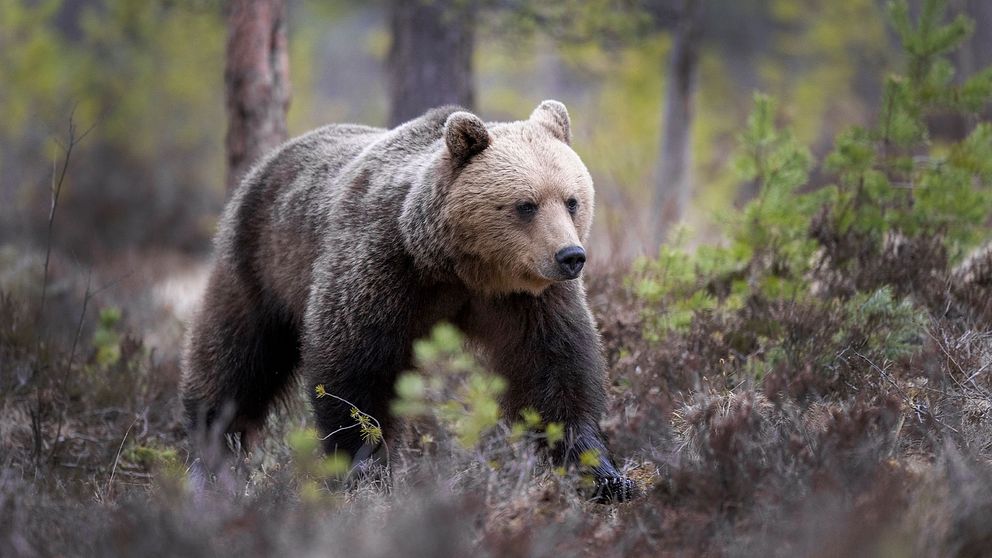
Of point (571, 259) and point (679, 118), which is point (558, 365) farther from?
point (679, 118)

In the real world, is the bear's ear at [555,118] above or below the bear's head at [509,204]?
above

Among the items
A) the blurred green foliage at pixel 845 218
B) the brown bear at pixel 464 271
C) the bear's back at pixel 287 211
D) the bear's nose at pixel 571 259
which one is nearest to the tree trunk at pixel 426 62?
the bear's back at pixel 287 211

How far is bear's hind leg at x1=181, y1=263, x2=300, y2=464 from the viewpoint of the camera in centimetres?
575

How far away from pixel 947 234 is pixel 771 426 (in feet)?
8.67

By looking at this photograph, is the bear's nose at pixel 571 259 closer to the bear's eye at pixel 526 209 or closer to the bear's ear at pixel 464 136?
the bear's eye at pixel 526 209

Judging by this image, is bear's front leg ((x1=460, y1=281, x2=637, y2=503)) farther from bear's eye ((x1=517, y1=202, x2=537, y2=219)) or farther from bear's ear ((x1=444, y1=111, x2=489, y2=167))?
bear's ear ((x1=444, y1=111, x2=489, y2=167))

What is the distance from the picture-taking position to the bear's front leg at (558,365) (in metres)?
4.62

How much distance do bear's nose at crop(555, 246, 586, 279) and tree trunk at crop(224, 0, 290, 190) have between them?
12.9 ft

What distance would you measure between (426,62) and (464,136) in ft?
18.1

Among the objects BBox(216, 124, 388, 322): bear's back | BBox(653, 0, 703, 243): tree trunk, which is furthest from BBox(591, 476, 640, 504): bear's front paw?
BBox(653, 0, 703, 243): tree trunk

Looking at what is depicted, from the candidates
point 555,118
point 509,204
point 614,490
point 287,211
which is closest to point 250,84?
point 287,211

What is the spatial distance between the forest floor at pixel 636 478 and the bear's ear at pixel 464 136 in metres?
1.26

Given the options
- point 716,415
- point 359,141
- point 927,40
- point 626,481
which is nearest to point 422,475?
point 626,481

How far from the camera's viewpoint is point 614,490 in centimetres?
455
